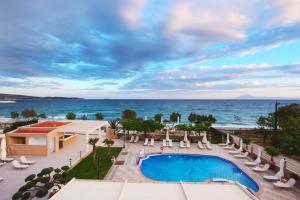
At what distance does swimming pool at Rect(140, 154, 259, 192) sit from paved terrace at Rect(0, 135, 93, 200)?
6.06m

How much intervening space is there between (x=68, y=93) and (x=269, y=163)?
65344 mm

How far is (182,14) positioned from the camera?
48.9 feet

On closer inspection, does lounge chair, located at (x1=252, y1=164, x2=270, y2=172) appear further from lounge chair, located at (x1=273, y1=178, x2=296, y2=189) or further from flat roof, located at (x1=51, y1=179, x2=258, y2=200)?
flat roof, located at (x1=51, y1=179, x2=258, y2=200)

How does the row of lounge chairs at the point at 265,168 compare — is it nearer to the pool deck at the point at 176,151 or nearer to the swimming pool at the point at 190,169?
the pool deck at the point at 176,151

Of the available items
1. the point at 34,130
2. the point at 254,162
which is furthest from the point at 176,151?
the point at 34,130

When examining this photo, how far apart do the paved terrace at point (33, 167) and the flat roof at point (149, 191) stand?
18.7ft

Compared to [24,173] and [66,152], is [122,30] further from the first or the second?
[24,173]

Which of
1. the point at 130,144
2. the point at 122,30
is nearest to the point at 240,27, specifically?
the point at 122,30

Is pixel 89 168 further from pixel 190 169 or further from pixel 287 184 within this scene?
pixel 287 184

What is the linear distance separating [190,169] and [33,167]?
37.6 ft

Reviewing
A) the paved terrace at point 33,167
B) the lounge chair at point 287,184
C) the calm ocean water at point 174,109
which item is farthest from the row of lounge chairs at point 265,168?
the calm ocean water at point 174,109

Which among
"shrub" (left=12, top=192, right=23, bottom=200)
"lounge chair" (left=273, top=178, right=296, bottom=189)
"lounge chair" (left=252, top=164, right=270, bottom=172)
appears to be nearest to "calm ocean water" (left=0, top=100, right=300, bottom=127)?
"lounge chair" (left=252, top=164, right=270, bottom=172)

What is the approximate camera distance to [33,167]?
49.7 feet

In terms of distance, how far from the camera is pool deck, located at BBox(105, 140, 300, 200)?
11.8m
